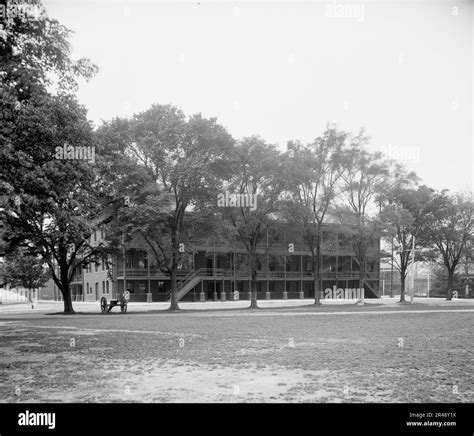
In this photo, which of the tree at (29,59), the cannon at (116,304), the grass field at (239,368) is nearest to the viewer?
the grass field at (239,368)

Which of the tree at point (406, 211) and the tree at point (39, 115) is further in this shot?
the tree at point (406, 211)

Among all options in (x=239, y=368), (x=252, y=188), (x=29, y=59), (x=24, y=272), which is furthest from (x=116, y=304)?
(x=24, y=272)

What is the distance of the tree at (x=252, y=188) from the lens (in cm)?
3462

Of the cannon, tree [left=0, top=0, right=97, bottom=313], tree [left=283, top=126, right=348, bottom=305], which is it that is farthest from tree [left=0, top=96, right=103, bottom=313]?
tree [left=283, top=126, right=348, bottom=305]

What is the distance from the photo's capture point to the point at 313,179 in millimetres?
36656

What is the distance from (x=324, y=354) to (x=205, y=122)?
77.1 ft

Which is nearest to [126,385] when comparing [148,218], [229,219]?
[148,218]

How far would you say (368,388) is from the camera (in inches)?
277

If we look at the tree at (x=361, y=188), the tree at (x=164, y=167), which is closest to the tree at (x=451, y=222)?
the tree at (x=361, y=188)

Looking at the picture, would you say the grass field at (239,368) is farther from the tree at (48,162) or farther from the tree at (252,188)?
the tree at (252,188)

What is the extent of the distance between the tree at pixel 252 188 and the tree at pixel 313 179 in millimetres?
1098

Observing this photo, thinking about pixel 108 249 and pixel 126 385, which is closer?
pixel 126 385

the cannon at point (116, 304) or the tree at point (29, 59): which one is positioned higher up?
the tree at point (29, 59)
